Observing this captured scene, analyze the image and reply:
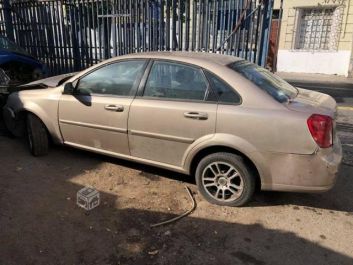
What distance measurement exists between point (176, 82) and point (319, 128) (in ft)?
5.15

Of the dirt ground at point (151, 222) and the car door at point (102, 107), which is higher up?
→ the car door at point (102, 107)

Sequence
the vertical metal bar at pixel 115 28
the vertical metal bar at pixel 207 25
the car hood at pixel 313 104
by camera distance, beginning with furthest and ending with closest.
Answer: the vertical metal bar at pixel 115 28, the vertical metal bar at pixel 207 25, the car hood at pixel 313 104

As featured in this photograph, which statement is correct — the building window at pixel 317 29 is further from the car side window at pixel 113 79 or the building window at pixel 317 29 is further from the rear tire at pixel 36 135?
the rear tire at pixel 36 135

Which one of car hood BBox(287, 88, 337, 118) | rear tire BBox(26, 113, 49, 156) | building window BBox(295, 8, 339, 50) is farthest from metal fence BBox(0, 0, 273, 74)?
building window BBox(295, 8, 339, 50)

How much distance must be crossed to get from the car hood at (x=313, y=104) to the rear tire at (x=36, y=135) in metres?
3.34

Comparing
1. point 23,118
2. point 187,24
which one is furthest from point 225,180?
point 187,24

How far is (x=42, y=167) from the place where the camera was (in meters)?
4.65

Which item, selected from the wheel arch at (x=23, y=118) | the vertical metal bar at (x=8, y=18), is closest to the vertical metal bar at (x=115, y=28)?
the vertical metal bar at (x=8, y=18)

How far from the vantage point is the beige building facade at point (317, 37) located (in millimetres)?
14297

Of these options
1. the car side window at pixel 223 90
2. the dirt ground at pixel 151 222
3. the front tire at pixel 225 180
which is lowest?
the dirt ground at pixel 151 222

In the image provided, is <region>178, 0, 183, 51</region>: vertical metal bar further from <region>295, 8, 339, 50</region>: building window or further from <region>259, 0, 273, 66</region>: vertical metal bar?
<region>295, 8, 339, 50</region>: building window

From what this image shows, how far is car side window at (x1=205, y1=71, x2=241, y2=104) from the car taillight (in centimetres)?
73

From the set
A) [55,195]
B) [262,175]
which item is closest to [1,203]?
[55,195]

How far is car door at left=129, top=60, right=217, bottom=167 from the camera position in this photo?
3.64 meters
